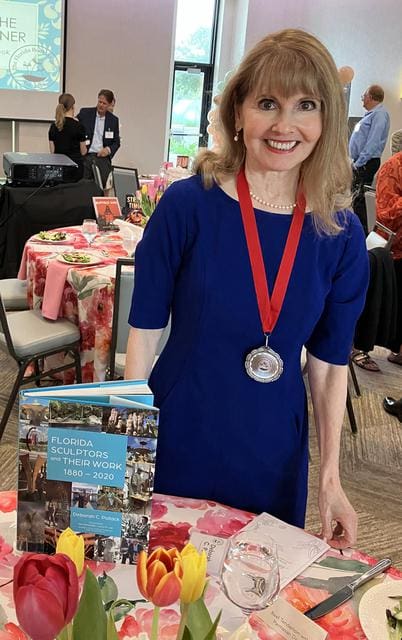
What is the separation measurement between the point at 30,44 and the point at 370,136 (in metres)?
4.29

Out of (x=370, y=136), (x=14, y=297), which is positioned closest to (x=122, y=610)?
(x=14, y=297)

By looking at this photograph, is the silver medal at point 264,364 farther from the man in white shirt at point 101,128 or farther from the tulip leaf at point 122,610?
the man in white shirt at point 101,128

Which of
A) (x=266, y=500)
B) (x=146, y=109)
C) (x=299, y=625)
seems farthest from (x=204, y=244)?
(x=146, y=109)

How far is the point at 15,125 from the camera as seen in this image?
8797 mm

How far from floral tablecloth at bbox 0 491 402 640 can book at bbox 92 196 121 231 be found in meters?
3.02

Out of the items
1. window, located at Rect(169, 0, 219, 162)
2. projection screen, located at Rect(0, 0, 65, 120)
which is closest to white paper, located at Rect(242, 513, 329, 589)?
projection screen, located at Rect(0, 0, 65, 120)

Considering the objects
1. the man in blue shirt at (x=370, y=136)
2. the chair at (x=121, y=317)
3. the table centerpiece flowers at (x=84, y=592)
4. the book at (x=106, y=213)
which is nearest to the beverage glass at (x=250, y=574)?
the table centerpiece flowers at (x=84, y=592)

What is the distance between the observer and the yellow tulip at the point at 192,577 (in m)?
0.64

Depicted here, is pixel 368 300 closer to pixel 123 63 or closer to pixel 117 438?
pixel 117 438

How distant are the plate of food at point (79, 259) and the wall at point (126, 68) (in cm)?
589

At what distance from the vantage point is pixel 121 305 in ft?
9.48

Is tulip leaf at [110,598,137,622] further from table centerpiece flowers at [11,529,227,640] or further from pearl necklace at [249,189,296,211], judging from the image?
pearl necklace at [249,189,296,211]

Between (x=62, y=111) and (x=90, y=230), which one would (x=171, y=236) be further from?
(x=62, y=111)

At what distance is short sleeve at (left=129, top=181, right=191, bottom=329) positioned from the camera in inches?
51.6
